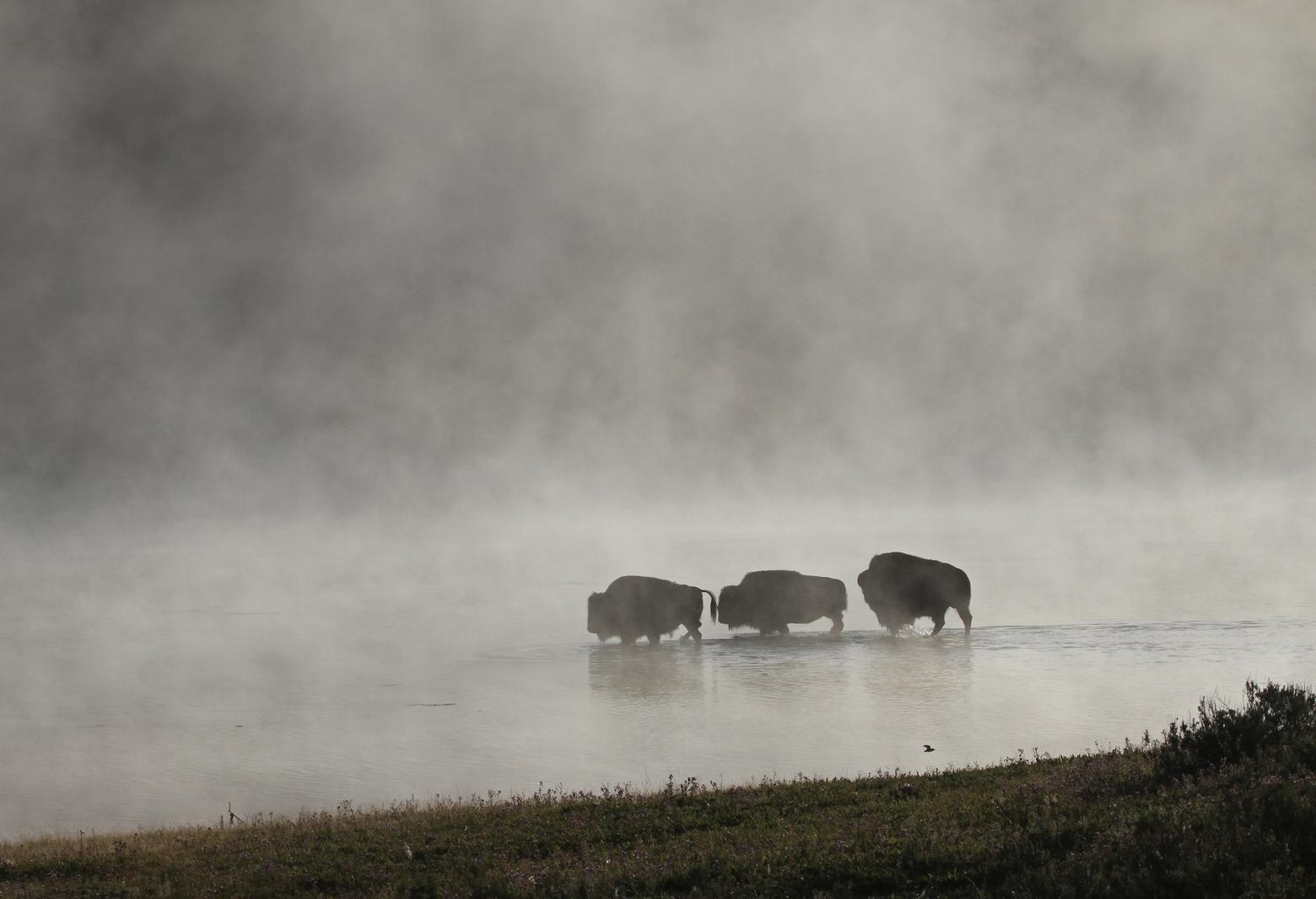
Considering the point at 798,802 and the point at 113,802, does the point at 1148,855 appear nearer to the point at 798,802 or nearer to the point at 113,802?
the point at 798,802

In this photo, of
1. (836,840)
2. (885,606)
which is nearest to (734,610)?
(885,606)

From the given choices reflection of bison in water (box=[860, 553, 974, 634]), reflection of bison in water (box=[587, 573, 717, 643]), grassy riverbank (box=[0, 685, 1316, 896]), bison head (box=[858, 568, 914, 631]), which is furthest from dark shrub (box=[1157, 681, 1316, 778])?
reflection of bison in water (box=[587, 573, 717, 643])

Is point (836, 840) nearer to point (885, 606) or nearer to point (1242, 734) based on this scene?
point (1242, 734)

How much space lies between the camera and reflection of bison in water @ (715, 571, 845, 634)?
47.5 meters

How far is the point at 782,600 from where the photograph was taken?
47.6m

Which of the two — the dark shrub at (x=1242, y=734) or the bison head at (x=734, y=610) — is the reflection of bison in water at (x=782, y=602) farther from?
the dark shrub at (x=1242, y=734)

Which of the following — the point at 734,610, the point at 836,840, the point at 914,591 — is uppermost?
the point at 914,591

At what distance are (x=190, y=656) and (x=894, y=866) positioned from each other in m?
42.3

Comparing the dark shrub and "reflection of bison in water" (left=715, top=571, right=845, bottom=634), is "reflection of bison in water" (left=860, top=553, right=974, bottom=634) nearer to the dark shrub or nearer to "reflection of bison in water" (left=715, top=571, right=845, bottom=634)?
"reflection of bison in water" (left=715, top=571, right=845, bottom=634)

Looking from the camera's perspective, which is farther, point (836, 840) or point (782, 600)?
point (782, 600)

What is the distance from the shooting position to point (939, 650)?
3959 centimetres

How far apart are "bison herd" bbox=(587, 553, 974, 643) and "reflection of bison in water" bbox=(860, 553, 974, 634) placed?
3cm

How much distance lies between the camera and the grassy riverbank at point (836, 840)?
34.6 ft

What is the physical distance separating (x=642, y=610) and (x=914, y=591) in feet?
34.4
